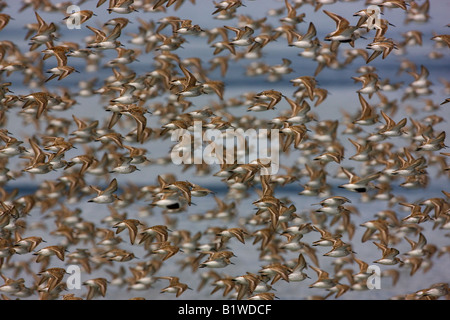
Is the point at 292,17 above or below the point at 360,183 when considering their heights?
above

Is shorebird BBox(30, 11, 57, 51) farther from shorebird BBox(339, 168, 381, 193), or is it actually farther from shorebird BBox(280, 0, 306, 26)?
shorebird BBox(339, 168, 381, 193)

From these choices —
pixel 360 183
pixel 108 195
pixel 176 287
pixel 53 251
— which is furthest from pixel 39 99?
pixel 360 183

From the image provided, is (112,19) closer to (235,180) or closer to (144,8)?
(144,8)

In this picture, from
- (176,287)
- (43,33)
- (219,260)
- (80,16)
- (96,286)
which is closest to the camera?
(219,260)

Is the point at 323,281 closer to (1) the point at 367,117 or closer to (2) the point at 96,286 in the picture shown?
(1) the point at 367,117

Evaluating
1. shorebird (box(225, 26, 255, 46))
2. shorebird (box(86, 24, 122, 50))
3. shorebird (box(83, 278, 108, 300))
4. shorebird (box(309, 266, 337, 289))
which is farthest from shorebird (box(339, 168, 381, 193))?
shorebird (box(86, 24, 122, 50))

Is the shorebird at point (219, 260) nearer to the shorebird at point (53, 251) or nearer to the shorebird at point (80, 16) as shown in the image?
the shorebird at point (53, 251)

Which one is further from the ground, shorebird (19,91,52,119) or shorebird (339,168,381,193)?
shorebird (19,91,52,119)

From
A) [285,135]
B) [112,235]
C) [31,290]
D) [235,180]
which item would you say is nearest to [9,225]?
[31,290]

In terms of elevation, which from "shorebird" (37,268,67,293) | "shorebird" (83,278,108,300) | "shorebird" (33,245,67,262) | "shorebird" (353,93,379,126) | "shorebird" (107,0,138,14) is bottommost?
"shorebird" (83,278,108,300)

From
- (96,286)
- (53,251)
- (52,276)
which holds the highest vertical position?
(53,251)

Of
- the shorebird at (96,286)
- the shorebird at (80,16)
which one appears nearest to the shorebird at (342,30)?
the shorebird at (80,16)
